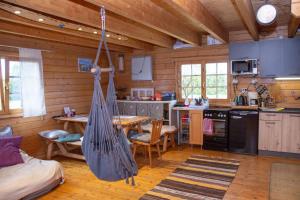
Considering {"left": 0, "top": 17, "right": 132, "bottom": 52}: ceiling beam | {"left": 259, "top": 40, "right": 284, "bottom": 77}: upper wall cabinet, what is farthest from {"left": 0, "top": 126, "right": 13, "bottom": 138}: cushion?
{"left": 259, "top": 40, "right": 284, "bottom": 77}: upper wall cabinet

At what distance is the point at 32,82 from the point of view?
4.49 meters

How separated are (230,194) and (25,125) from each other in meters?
3.60

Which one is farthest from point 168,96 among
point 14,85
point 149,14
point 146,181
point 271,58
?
point 14,85

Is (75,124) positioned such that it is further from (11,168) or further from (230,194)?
(230,194)

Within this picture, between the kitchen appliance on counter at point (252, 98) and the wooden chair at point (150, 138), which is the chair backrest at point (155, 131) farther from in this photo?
the kitchen appliance on counter at point (252, 98)

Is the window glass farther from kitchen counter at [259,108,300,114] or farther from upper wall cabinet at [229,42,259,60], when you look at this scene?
kitchen counter at [259,108,300,114]

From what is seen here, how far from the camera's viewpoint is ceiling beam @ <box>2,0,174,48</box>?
255 centimetres

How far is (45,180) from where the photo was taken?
3281 mm

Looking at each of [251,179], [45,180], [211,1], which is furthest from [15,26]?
[251,179]

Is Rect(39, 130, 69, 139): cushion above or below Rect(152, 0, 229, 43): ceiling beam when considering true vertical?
below

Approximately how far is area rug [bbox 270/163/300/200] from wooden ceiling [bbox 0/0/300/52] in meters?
2.16

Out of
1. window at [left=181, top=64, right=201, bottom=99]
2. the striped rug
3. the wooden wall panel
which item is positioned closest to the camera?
the striped rug

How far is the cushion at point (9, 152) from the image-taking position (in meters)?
3.34

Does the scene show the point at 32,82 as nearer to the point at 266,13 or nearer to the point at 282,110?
the point at 266,13
